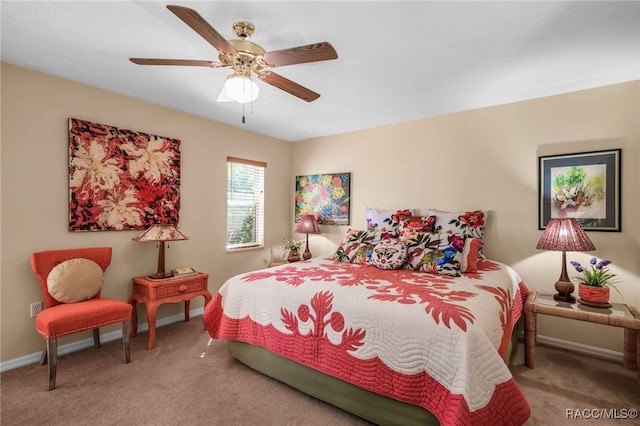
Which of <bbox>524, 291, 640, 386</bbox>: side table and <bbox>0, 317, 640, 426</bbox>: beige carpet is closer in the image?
<bbox>0, 317, 640, 426</bbox>: beige carpet

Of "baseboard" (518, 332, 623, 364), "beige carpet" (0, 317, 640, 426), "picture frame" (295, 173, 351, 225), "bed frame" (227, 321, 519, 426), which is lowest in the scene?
"beige carpet" (0, 317, 640, 426)

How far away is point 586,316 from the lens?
7.28 feet

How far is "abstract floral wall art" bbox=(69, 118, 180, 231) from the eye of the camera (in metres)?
2.74

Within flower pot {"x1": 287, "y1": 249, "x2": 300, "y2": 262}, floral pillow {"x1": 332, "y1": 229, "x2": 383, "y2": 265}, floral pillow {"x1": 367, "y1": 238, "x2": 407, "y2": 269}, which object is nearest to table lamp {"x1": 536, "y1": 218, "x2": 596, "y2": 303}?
floral pillow {"x1": 367, "y1": 238, "x2": 407, "y2": 269}

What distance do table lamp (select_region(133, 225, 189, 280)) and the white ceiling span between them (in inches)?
52.9

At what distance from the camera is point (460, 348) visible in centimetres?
148

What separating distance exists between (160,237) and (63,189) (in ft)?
2.89

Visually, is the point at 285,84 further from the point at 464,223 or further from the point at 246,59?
the point at 464,223

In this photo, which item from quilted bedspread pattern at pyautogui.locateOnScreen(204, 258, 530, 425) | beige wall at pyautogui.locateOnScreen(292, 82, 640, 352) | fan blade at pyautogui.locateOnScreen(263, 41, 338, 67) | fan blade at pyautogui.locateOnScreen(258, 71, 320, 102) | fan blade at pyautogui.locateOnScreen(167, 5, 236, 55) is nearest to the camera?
fan blade at pyautogui.locateOnScreen(167, 5, 236, 55)

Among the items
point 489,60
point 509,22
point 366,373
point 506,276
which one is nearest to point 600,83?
point 489,60

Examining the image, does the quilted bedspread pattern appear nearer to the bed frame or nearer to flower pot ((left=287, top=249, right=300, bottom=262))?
the bed frame

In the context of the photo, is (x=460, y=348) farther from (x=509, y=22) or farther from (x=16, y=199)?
(x=16, y=199)

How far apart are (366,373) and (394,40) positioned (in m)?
2.10

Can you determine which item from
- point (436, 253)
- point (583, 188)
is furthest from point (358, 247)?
point (583, 188)
